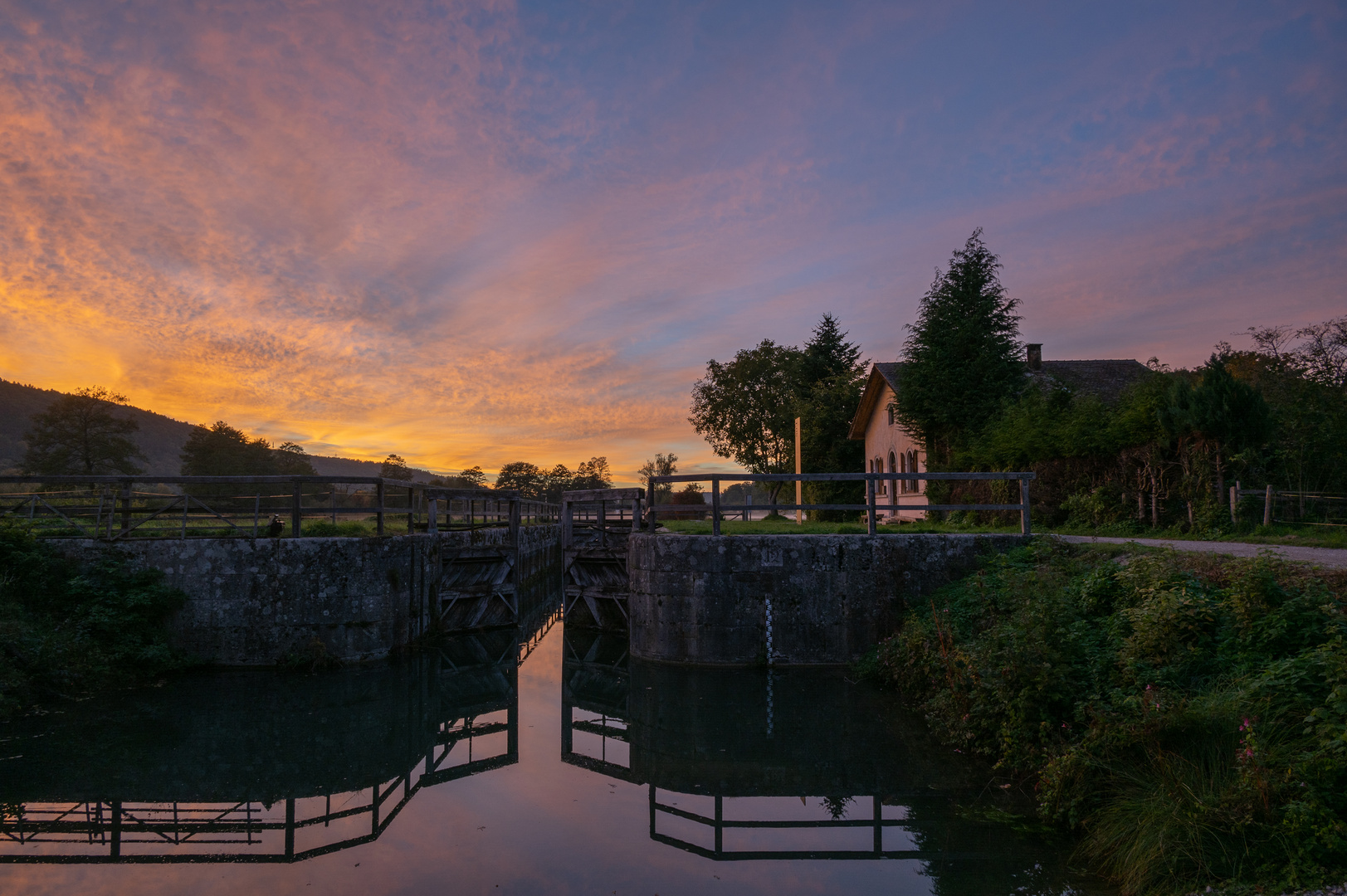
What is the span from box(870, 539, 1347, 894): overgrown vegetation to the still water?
560 mm

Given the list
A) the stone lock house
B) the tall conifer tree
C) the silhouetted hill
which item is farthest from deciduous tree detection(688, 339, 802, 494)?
the silhouetted hill

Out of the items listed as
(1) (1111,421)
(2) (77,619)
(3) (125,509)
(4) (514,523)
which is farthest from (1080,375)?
(2) (77,619)

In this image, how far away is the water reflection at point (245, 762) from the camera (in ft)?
20.0

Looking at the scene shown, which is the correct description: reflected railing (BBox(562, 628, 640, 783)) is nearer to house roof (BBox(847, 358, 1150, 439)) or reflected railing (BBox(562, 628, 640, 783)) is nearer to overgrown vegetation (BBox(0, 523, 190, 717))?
overgrown vegetation (BBox(0, 523, 190, 717))

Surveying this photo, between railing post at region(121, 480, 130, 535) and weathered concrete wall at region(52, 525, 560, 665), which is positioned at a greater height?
railing post at region(121, 480, 130, 535)

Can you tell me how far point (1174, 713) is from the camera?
550 centimetres

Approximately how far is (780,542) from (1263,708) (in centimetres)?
710

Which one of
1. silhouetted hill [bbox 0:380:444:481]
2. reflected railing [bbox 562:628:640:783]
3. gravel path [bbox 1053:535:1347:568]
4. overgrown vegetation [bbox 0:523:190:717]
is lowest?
reflected railing [bbox 562:628:640:783]

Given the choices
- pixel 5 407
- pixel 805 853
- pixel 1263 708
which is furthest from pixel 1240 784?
pixel 5 407

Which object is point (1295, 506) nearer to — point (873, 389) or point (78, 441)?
point (873, 389)

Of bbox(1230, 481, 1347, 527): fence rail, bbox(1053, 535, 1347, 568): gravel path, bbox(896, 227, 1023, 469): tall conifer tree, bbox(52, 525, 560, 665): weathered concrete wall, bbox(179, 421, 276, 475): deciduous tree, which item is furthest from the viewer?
bbox(179, 421, 276, 475): deciduous tree

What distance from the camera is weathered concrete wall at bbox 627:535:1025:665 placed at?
11539 millimetres

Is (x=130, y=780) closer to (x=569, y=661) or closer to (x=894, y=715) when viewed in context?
(x=569, y=661)

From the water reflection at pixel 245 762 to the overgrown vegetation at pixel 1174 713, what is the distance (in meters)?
5.84
